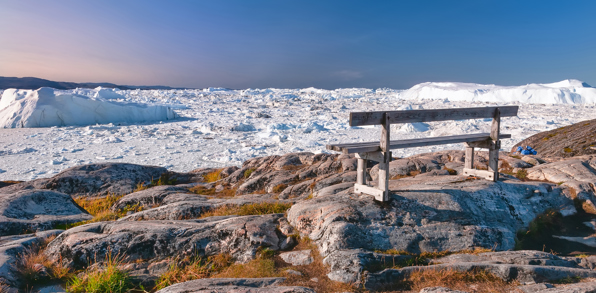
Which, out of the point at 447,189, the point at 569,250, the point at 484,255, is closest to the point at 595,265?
the point at 569,250

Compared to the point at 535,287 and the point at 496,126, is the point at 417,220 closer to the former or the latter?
the point at 535,287

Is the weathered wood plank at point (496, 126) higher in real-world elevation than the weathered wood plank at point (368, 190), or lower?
higher

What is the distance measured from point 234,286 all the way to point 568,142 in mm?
15190

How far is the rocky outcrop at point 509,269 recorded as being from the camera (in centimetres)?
374

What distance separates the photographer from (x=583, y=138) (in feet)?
42.4

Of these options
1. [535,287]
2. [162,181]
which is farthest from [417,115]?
[162,181]

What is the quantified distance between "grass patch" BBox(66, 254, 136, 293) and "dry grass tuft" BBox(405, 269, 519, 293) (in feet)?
10.7

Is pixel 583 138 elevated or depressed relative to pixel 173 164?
elevated

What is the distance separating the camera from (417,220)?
491 centimetres

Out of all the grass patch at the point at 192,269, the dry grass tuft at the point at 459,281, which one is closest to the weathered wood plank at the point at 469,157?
the dry grass tuft at the point at 459,281

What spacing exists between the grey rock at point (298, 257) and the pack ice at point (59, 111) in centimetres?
3609

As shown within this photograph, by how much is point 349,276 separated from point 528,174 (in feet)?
23.6

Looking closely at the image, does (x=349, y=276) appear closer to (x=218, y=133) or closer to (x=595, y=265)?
(x=595, y=265)

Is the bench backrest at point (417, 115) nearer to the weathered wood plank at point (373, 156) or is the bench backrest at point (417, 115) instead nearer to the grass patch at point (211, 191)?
the weathered wood plank at point (373, 156)
